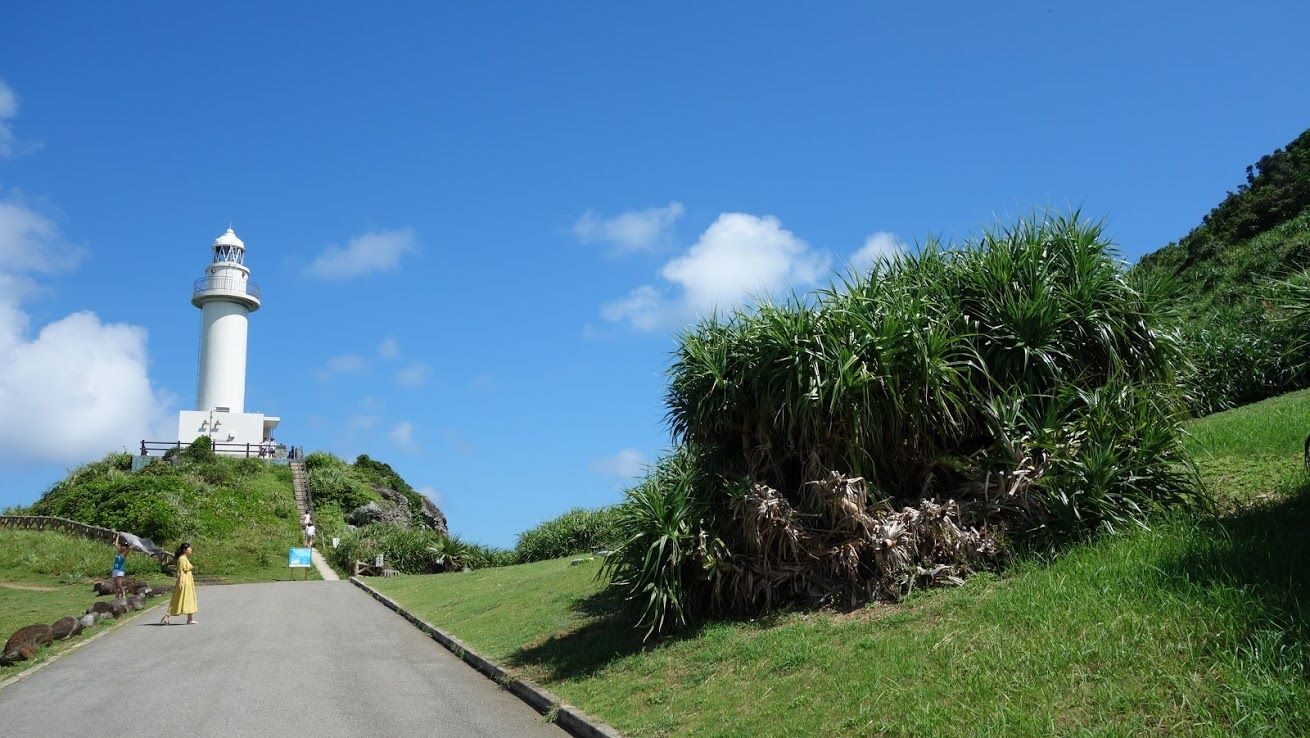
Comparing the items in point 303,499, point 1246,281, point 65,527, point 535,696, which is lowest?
point 535,696

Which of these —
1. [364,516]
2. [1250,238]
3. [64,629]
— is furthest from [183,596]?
[1250,238]

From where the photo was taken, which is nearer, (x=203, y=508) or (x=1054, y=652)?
(x=1054, y=652)

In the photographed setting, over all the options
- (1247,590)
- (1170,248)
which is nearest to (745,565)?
(1247,590)

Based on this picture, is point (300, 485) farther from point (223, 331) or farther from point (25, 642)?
point (25, 642)

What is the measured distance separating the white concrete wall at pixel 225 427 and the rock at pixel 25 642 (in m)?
44.3

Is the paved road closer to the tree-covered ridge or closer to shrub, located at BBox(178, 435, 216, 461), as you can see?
the tree-covered ridge

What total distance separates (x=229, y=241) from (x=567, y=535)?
4029cm

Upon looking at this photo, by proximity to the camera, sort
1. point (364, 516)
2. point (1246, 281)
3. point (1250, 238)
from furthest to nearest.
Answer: point (364, 516)
point (1250, 238)
point (1246, 281)

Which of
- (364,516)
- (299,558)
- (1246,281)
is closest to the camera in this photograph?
(1246,281)

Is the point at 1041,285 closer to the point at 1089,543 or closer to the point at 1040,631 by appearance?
the point at 1089,543

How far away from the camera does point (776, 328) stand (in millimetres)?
10961

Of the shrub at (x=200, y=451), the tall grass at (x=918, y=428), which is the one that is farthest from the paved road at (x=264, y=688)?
the shrub at (x=200, y=451)

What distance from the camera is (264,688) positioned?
11.3 m

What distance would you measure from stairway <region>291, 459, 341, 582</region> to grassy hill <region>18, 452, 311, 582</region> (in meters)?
0.44
